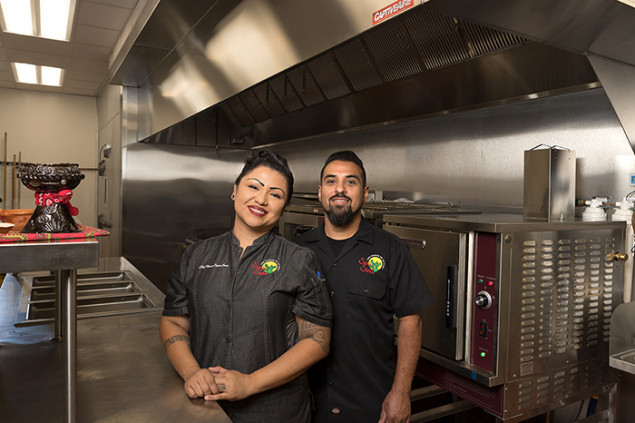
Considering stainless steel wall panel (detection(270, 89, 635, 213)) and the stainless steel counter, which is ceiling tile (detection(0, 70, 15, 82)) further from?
the stainless steel counter

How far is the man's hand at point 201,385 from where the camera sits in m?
1.07

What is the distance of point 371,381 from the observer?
170cm

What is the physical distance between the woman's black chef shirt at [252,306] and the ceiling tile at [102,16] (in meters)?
3.51

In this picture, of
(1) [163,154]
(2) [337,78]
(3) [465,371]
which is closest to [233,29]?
(2) [337,78]

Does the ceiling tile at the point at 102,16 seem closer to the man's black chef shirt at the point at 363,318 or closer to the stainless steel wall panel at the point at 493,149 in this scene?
the stainless steel wall panel at the point at 493,149

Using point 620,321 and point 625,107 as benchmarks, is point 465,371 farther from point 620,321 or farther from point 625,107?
point 625,107

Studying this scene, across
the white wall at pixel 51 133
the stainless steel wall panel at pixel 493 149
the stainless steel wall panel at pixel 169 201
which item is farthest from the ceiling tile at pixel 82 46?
the stainless steel wall panel at pixel 493 149

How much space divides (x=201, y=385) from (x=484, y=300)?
47.3 inches

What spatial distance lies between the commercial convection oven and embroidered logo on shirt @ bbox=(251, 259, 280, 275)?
37.1 inches

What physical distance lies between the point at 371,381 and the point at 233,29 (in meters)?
2.11

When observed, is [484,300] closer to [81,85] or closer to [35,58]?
[35,58]

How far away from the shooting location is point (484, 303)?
72.2 inches

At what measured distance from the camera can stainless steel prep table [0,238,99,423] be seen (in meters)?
0.73

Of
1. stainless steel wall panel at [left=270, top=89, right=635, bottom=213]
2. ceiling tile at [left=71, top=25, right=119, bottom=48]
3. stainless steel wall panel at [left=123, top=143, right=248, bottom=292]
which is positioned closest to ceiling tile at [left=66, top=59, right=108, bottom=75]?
ceiling tile at [left=71, top=25, right=119, bottom=48]
